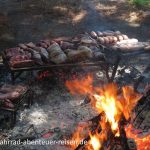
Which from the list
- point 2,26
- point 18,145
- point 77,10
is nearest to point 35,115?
point 18,145

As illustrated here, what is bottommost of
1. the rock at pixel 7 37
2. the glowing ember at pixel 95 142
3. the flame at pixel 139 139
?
the rock at pixel 7 37

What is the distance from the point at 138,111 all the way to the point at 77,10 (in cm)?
915

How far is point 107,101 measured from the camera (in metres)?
7.98

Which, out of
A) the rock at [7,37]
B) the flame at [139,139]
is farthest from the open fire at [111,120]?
the rock at [7,37]

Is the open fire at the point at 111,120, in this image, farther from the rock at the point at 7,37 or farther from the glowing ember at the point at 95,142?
the rock at the point at 7,37

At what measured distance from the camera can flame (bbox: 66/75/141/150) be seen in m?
6.90

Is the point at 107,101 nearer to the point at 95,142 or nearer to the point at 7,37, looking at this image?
the point at 95,142

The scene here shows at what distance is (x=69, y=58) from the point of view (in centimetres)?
962

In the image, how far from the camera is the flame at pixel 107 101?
6.90 metres

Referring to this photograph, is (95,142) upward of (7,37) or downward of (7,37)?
upward

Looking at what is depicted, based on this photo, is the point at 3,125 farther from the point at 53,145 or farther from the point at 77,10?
the point at 77,10

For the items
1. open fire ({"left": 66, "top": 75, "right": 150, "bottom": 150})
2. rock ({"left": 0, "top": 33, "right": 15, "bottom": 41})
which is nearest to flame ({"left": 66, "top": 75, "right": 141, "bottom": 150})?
open fire ({"left": 66, "top": 75, "right": 150, "bottom": 150})

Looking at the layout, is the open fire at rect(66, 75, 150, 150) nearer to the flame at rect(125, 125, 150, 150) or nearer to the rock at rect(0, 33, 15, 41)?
the flame at rect(125, 125, 150, 150)

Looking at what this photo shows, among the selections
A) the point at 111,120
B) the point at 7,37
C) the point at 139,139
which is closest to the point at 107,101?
the point at 111,120
